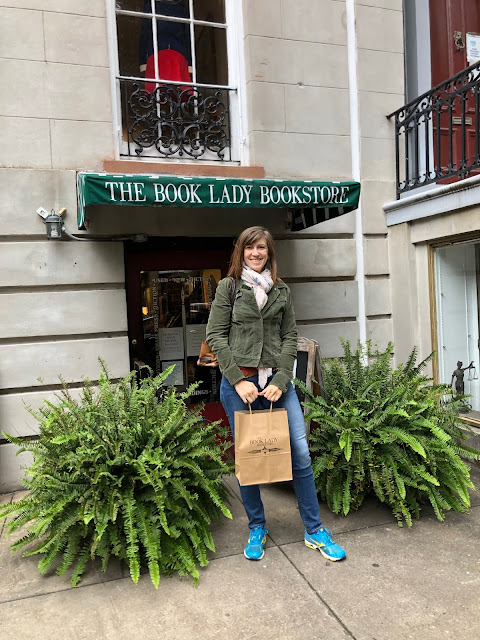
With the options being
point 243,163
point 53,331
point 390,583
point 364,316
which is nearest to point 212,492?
point 390,583

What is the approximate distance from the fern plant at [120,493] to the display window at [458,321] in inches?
145

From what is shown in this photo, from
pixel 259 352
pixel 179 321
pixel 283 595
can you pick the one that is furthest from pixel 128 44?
pixel 283 595

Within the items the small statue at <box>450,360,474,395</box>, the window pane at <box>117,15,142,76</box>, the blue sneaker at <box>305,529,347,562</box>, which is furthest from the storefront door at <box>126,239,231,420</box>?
the small statue at <box>450,360,474,395</box>

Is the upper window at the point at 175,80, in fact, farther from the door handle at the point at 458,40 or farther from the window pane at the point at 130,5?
the door handle at the point at 458,40

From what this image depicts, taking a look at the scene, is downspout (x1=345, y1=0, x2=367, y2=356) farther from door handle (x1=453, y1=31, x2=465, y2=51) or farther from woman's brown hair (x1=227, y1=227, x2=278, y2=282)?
woman's brown hair (x1=227, y1=227, x2=278, y2=282)

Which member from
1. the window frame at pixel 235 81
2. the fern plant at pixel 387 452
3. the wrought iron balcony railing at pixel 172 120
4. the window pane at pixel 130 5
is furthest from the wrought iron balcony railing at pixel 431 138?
the window pane at pixel 130 5

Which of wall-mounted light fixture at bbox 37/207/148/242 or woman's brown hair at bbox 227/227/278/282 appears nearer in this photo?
woman's brown hair at bbox 227/227/278/282

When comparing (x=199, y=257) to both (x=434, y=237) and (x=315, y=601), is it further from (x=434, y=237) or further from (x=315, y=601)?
(x=315, y=601)

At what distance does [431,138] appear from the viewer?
6625 millimetres

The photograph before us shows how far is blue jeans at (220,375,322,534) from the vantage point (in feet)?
11.3

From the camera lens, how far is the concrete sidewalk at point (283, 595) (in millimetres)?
2803

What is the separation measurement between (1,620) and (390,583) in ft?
7.84

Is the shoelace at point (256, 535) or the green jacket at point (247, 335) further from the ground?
the green jacket at point (247, 335)

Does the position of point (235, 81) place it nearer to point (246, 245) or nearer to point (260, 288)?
point (246, 245)
